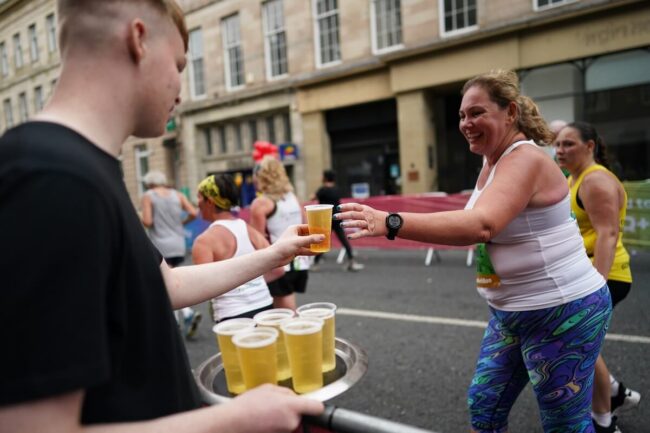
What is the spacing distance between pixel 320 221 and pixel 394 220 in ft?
0.93

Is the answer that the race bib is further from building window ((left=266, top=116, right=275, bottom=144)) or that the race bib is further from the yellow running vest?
building window ((left=266, top=116, right=275, bottom=144))

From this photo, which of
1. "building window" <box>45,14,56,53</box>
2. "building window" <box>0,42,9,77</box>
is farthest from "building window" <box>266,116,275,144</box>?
"building window" <box>0,42,9,77</box>

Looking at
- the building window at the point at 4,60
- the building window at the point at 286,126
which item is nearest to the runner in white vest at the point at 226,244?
the building window at the point at 286,126

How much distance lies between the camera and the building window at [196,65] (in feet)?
64.5

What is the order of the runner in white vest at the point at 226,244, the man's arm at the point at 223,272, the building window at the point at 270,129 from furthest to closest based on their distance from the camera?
1. the building window at the point at 270,129
2. the runner in white vest at the point at 226,244
3. the man's arm at the point at 223,272

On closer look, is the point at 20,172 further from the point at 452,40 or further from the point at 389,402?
the point at 452,40

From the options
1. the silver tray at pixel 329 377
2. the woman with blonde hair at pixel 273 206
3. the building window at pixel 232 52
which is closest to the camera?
the silver tray at pixel 329 377

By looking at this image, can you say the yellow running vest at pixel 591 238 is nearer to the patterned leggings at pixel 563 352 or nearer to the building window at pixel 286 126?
the patterned leggings at pixel 563 352

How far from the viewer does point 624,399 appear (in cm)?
305

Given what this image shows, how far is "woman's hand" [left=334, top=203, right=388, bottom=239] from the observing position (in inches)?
66.1

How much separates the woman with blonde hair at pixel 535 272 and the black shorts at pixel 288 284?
2.26 m

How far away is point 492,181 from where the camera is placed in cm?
194

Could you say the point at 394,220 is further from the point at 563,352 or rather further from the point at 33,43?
the point at 33,43

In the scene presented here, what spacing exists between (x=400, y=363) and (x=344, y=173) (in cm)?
1260
